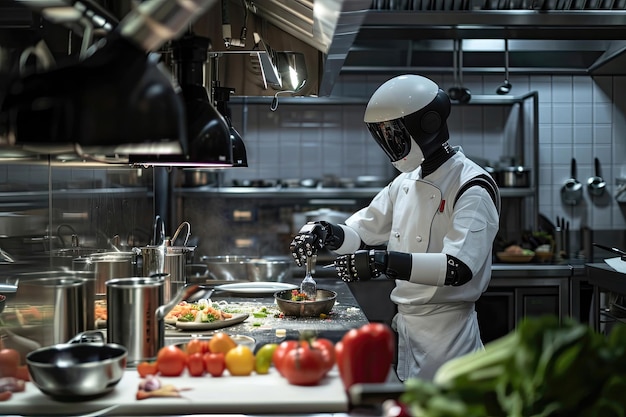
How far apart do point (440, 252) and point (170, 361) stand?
160 cm

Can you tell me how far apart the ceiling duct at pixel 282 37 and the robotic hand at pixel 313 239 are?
2.23 ft

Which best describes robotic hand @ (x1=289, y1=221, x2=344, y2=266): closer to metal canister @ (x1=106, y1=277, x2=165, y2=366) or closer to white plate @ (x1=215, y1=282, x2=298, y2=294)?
white plate @ (x1=215, y1=282, x2=298, y2=294)

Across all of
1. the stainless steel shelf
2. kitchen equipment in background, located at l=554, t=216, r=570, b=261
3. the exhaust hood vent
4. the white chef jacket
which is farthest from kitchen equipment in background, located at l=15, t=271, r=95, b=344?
kitchen equipment in background, located at l=554, t=216, r=570, b=261

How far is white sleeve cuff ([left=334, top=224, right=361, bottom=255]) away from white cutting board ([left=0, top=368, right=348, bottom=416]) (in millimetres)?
1773

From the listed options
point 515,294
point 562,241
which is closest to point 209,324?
point 515,294

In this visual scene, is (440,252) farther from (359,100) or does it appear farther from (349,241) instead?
(359,100)

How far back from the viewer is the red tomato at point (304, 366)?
1.70 meters

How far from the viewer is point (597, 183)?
5754 mm

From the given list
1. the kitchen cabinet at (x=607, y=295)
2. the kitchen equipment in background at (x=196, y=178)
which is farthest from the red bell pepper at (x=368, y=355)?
the kitchen equipment in background at (x=196, y=178)

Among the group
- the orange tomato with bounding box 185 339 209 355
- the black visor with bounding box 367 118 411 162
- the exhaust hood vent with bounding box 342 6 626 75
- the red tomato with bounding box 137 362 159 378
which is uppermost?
the exhaust hood vent with bounding box 342 6 626 75

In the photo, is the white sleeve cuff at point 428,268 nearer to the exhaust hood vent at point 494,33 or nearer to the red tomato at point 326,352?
the red tomato at point 326,352

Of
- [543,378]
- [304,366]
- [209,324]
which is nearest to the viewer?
[543,378]

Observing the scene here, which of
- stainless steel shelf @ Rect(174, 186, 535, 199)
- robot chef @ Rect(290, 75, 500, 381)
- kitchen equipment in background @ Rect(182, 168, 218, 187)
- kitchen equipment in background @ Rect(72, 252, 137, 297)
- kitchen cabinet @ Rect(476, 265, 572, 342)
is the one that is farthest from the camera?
kitchen equipment in background @ Rect(182, 168, 218, 187)

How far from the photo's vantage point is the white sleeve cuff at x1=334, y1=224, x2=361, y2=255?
348 cm
